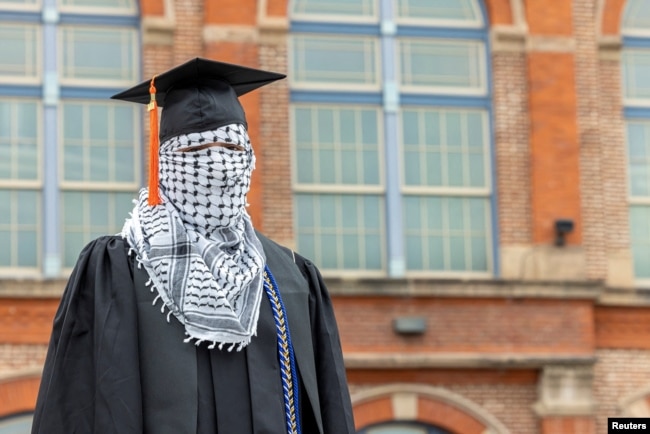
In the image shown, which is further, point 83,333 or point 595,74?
point 595,74

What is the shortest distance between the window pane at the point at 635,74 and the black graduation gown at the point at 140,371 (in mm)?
14899

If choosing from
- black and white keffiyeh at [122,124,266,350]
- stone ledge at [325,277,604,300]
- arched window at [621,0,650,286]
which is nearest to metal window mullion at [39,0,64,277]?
stone ledge at [325,277,604,300]

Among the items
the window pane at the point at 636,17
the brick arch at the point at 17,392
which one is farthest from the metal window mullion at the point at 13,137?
the window pane at the point at 636,17

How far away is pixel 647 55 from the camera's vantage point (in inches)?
737

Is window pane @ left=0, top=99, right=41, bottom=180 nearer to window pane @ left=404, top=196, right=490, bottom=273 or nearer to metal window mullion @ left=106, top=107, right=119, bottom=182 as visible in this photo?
metal window mullion @ left=106, top=107, right=119, bottom=182

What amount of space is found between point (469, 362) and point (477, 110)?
2926 millimetres

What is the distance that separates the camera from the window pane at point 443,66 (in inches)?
705

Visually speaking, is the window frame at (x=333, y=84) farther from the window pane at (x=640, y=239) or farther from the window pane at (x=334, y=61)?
the window pane at (x=640, y=239)

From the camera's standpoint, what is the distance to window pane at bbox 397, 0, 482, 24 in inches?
708

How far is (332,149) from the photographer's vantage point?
17625mm

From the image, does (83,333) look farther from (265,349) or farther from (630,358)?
(630,358)

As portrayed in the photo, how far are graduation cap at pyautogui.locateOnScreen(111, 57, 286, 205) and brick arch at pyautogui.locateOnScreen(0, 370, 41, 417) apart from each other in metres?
12.3

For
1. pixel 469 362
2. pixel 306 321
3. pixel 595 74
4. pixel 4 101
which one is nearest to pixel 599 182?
pixel 595 74

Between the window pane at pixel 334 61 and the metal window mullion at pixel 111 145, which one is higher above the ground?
the window pane at pixel 334 61
